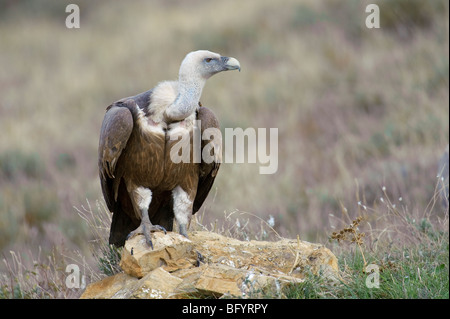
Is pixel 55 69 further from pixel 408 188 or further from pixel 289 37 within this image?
pixel 408 188

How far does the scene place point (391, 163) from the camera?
33.6 ft

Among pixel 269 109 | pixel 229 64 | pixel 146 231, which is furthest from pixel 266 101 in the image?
pixel 146 231

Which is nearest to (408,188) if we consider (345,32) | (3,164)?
(345,32)

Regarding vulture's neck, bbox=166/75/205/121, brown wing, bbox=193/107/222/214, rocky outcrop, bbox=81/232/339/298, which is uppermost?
vulture's neck, bbox=166/75/205/121

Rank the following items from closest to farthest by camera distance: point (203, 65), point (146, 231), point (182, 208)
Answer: point (146, 231), point (203, 65), point (182, 208)

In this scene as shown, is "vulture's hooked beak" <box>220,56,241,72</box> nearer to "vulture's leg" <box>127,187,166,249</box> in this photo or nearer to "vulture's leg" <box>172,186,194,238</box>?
"vulture's leg" <box>172,186,194,238</box>

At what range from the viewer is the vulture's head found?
201 inches

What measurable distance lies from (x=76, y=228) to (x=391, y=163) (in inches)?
188

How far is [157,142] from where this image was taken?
16.6 feet

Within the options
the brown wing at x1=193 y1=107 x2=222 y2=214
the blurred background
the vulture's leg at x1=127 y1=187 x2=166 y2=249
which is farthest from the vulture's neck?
the blurred background

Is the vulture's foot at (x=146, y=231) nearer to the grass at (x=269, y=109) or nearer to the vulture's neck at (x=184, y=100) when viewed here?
the grass at (x=269, y=109)

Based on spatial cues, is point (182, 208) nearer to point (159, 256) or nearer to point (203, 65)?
point (159, 256)

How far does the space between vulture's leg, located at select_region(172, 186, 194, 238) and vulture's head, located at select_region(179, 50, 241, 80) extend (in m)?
0.91

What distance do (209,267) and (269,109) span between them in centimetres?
943
